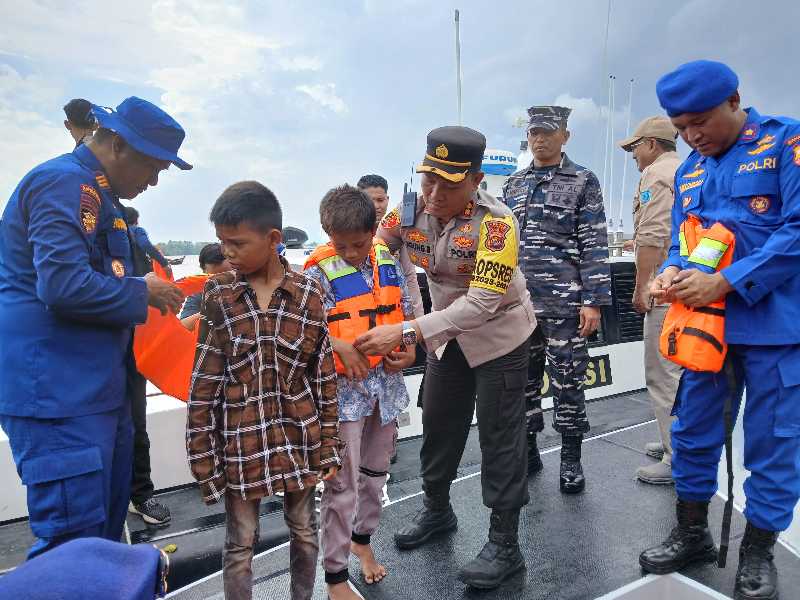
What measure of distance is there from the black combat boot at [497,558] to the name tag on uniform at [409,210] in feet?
4.03

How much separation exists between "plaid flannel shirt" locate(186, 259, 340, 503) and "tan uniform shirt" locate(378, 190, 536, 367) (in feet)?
1.65

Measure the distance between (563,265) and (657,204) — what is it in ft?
2.34

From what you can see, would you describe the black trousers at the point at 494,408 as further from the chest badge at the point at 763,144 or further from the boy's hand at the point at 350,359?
the chest badge at the point at 763,144

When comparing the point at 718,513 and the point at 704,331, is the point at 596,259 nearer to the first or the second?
the point at 704,331

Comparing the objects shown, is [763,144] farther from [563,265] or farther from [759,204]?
[563,265]

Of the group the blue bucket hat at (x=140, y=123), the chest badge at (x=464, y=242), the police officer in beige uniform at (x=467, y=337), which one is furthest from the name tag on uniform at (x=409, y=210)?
the blue bucket hat at (x=140, y=123)

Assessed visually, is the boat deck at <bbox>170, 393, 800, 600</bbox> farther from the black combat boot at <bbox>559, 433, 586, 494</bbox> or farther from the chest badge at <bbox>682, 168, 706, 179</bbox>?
the chest badge at <bbox>682, 168, 706, 179</bbox>

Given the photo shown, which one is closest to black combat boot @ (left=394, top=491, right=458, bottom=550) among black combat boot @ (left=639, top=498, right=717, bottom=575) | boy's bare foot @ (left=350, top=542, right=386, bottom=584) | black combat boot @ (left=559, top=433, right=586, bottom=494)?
boy's bare foot @ (left=350, top=542, right=386, bottom=584)

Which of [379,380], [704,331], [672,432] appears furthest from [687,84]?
[379,380]

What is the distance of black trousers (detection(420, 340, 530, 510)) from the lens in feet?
7.23

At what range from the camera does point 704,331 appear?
200cm

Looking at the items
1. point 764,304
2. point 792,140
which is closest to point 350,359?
point 764,304

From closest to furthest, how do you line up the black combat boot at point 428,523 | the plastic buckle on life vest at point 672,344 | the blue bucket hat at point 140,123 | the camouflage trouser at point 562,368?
1. the blue bucket hat at point 140,123
2. the plastic buckle on life vest at point 672,344
3. the black combat boot at point 428,523
4. the camouflage trouser at point 562,368

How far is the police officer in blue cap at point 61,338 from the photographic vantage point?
162 centimetres
